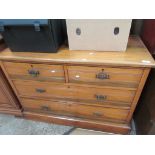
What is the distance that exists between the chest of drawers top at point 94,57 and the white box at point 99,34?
49 mm

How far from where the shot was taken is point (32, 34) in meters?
0.96

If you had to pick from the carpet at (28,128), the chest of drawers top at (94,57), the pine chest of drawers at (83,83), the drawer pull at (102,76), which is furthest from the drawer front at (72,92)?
the carpet at (28,128)

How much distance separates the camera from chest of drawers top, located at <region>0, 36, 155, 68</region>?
0.90 meters

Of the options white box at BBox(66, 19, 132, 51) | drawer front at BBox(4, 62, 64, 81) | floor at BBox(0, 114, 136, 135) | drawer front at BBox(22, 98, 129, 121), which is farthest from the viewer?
floor at BBox(0, 114, 136, 135)

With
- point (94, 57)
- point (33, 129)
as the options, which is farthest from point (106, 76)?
point (33, 129)

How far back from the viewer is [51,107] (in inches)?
53.9

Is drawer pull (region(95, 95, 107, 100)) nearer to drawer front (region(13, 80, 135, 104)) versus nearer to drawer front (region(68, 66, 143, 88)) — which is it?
→ drawer front (region(13, 80, 135, 104))

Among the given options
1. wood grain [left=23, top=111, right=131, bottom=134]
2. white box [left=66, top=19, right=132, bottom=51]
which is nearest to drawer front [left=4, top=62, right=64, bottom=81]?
white box [left=66, top=19, right=132, bottom=51]

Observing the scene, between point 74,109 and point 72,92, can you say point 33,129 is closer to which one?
point 74,109

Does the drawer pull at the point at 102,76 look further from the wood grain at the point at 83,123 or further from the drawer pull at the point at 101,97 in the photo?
the wood grain at the point at 83,123

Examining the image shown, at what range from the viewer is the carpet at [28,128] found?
1438mm
